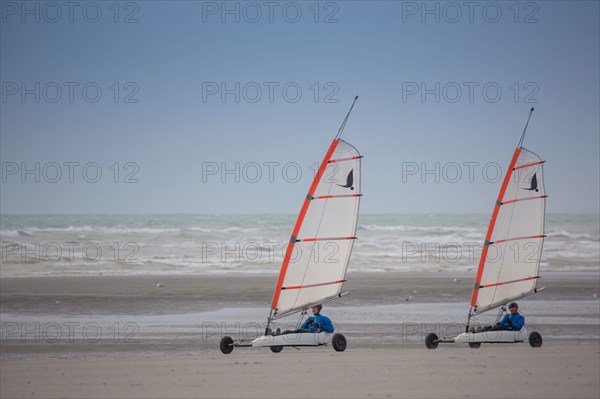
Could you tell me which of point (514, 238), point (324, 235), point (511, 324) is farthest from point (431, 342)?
point (514, 238)

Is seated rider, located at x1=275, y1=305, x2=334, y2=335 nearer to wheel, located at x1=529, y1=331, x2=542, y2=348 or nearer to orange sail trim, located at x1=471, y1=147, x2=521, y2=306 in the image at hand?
orange sail trim, located at x1=471, y1=147, x2=521, y2=306

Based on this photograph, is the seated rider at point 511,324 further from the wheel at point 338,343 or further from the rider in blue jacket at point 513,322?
the wheel at point 338,343

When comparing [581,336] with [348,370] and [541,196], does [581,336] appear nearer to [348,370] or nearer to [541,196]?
[541,196]

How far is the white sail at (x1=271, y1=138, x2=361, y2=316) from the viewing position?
17.2m

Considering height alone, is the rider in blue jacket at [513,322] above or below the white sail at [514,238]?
below

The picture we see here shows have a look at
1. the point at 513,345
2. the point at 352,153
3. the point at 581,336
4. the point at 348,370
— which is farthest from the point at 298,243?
the point at 581,336

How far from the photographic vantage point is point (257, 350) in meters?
17.9

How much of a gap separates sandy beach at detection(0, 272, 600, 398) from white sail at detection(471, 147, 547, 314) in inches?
56.0

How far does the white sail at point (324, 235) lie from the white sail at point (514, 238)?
10.9 feet

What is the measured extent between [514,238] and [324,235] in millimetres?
4711

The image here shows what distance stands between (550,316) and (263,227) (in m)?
Result: 59.3

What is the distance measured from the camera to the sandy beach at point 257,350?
13031mm

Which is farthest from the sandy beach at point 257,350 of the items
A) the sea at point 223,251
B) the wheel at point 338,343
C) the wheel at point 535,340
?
the sea at point 223,251

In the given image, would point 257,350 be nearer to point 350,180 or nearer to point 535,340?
point 350,180
